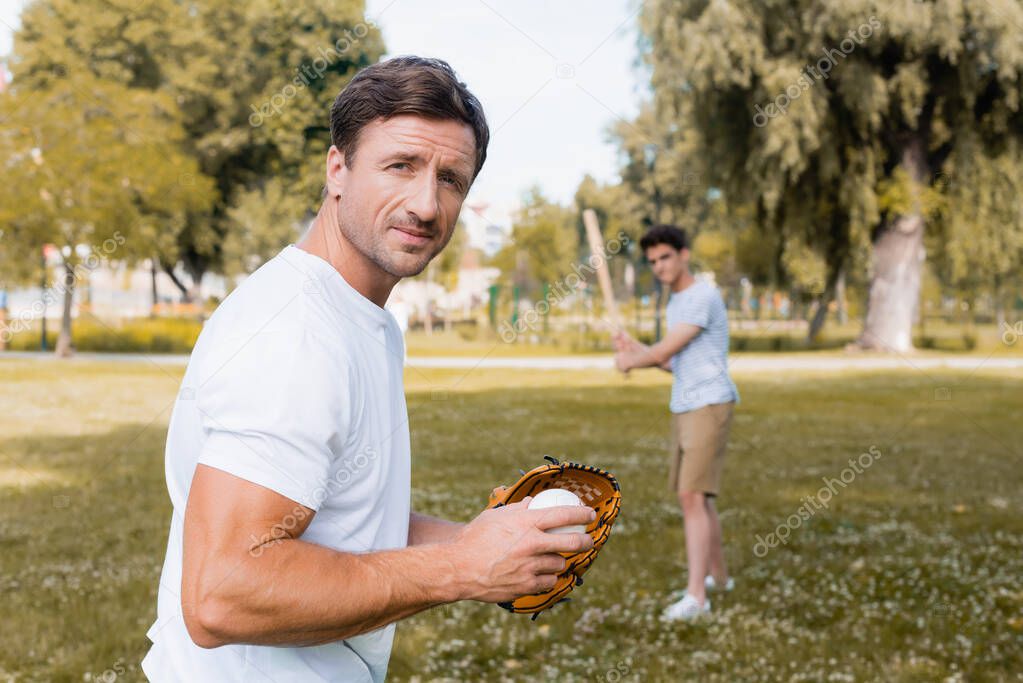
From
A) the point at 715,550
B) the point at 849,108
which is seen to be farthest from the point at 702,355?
the point at 849,108

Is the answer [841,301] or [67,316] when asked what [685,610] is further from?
[841,301]

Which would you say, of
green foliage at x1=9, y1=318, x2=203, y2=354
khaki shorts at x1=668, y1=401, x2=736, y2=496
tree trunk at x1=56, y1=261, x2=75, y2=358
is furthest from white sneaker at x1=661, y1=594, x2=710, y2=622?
green foliage at x1=9, y1=318, x2=203, y2=354

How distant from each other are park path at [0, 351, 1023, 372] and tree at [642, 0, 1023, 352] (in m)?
2.70

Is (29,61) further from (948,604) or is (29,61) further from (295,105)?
(948,604)

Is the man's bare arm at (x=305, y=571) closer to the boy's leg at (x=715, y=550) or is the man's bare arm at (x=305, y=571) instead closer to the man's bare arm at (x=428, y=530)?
the man's bare arm at (x=428, y=530)

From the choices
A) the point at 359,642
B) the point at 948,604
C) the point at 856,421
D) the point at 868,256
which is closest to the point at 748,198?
the point at 868,256

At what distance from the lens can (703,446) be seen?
6.45 m

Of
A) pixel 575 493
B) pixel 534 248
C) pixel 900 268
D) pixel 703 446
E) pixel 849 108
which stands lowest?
pixel 703 446

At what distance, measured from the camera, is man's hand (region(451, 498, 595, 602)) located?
1.71 meters

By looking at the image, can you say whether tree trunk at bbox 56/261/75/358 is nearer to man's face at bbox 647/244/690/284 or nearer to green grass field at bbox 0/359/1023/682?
green grass field at bbox 0/359/1023/682

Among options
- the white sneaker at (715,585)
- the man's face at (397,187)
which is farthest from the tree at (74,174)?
the man's face at (397,187)

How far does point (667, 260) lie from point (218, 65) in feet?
139

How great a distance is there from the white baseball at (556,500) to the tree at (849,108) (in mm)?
25292

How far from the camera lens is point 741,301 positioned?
43531 millimetres
